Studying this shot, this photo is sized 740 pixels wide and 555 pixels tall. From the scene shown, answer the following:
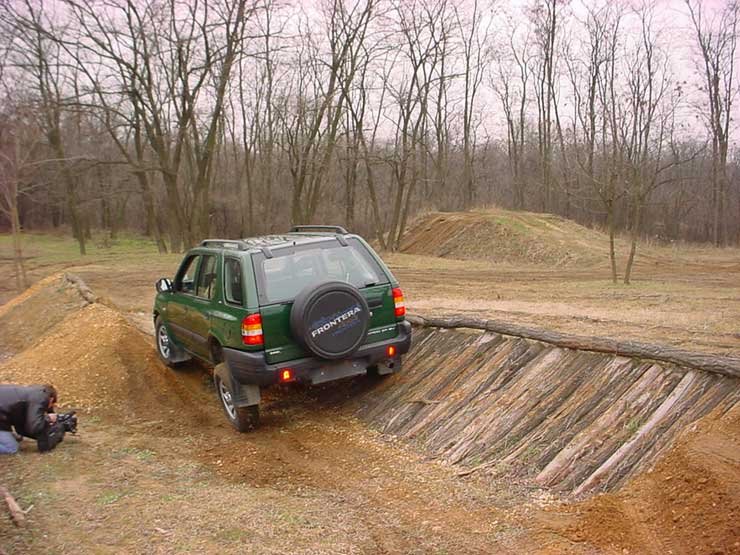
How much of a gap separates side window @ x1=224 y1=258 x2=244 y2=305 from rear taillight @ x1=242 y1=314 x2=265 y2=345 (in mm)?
284

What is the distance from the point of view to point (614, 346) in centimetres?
598

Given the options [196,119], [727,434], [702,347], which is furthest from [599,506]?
[196,119]

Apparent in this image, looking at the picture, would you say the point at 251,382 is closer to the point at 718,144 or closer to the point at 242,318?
the point at 242,318

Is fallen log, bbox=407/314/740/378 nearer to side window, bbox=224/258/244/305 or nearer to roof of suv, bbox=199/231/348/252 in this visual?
roof of suv, bbox=199/231/348/252

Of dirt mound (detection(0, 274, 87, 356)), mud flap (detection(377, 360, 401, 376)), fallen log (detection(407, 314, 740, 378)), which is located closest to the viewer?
fallen log (detection(407, 314, 740, 378))

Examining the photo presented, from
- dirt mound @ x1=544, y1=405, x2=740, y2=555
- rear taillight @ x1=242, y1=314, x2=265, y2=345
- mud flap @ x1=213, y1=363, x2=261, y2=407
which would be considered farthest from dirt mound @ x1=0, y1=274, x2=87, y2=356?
dirt mound @ x1=544, y1=405, x2=740, y2=555

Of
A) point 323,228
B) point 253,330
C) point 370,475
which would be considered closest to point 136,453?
point 253,330

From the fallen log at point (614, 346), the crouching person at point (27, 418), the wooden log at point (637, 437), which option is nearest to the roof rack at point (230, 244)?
the crouching person at point (27, 418)

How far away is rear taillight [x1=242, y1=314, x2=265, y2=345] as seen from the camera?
6.30 metres

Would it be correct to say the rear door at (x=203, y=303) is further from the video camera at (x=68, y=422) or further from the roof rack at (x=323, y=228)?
the video camera at (x=68, y=422)

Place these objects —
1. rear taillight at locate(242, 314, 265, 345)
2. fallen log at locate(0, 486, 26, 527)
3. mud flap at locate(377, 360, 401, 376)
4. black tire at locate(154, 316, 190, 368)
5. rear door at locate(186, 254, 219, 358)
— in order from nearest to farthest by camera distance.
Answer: fallen log at locate(0, 486, 26, 527) → rear taillight at locate(242, 314, 265, 345) → mud flap at locate(377, 360, 401, 376) → rear door at locate(186, 254, 219, 358) → black tire at locate(154, 316, 190, 368)

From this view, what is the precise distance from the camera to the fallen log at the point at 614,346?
16.9ft

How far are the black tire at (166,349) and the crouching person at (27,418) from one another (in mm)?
2876

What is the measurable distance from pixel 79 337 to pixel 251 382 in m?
4.75
